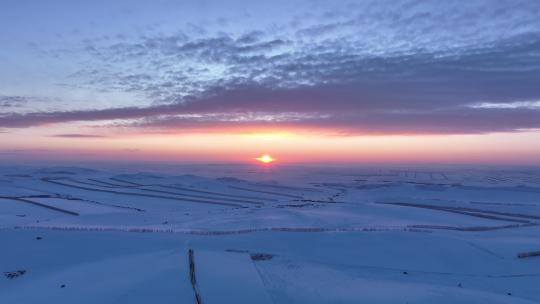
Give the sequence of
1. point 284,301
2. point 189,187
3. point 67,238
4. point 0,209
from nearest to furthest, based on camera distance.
→ 1. point 284,301
2. point 67,238
3. point 0,209
4. point 189,187

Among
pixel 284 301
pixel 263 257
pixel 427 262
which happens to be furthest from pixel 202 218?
pixel 284 301

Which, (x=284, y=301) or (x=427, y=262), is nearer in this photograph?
(x=284, y=301)

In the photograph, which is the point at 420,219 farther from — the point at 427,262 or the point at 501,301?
the point at 501,301

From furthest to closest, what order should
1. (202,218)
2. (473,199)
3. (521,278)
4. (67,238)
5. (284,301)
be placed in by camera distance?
(473,199)
(202,218)
(67,238)
(521,278)
(284,301)

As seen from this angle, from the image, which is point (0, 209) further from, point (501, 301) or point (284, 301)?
point (501, 301)

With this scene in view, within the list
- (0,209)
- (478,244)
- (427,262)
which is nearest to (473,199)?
(478,244)

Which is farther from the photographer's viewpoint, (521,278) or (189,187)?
(189,187)

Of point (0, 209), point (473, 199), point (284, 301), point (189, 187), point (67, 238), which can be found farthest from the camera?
point (189, 187)

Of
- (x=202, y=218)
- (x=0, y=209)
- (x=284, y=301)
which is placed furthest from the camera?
(x=0, y=209)
